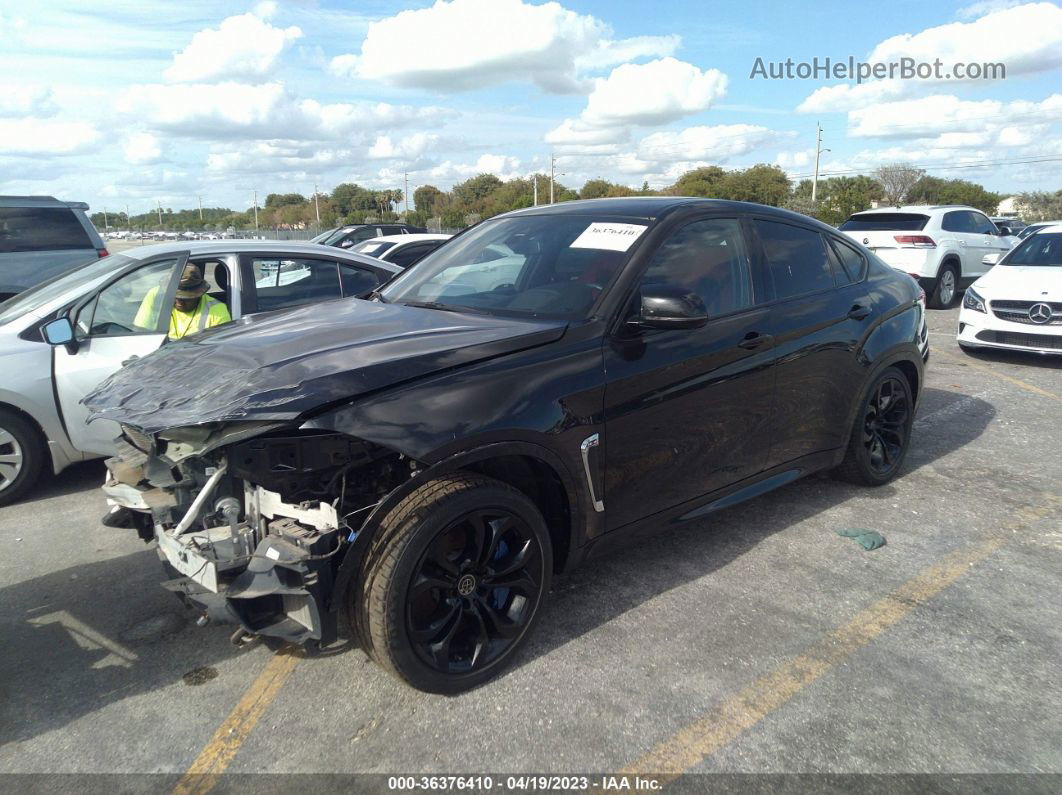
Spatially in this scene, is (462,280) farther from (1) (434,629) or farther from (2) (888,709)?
(2) (888,709)

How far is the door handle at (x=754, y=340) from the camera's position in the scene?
3736mm

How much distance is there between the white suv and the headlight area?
3.56 meters

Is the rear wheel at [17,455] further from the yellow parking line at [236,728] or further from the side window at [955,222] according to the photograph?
the side window at [955,222]

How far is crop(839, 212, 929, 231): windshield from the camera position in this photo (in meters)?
13.3

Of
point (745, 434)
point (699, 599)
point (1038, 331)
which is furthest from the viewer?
point (1038, 331)

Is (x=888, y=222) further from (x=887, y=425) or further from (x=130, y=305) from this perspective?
(x=130, y=305)

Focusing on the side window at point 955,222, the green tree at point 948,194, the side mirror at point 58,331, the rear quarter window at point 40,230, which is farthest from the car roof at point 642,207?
the green tree at point 948,194

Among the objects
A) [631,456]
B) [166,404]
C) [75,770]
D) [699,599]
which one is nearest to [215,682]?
[75,770]

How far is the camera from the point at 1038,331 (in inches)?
346

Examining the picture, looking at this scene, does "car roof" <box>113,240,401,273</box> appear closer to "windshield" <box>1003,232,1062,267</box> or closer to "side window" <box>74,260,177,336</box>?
"side window" <box>74,260,177,336</box>

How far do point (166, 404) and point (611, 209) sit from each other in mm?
2284

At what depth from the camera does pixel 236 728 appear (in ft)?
8.84

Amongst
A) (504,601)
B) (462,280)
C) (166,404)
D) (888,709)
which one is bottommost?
(888,709)

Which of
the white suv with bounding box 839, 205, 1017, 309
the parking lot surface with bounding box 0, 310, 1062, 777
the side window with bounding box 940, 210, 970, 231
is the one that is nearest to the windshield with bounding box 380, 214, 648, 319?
the parking lot surface with bounding box 0, 310, 1062, 777
